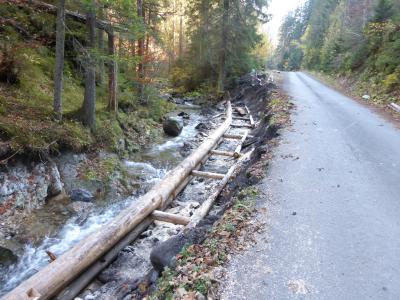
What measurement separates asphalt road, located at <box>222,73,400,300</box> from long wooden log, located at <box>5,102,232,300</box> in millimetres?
2783

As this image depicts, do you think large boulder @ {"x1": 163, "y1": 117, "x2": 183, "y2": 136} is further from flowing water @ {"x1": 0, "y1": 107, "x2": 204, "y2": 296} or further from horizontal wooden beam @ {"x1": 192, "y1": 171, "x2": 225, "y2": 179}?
horizontal wooden beam @ {"x1": 192, "y1": 171, "x2": 225, "y2": 179}

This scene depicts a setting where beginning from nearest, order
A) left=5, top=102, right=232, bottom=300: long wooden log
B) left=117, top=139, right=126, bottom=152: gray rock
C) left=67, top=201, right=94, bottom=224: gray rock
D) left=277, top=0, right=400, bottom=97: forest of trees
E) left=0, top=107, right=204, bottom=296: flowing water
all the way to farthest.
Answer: left=5, top=102, right=232, bottom=300: long wooden log, left=0, top=107, right=204, bottom=296: flowing water, left=67, top=201, right=94, bottom=224: gray rock, left=117, top=139, right=126, bottom=152: gray rock, left=277, top=0, right=400, bottom=97: forest of trees

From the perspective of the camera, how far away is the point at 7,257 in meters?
6.01

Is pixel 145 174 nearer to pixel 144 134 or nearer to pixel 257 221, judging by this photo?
pixel 144 134

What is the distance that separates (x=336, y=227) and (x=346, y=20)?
4342cm

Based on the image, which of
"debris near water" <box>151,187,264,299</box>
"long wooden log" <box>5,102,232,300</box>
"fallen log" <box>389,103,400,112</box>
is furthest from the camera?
"fallen log" <box>389,103,400,112</box>

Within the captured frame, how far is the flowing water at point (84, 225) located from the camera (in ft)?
19.2

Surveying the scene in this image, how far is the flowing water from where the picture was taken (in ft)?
19.2

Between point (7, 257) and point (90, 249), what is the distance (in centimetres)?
187

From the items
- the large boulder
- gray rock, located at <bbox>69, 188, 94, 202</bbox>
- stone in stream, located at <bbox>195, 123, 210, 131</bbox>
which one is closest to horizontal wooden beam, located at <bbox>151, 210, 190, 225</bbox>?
gray rock, located at <bbox>69, 188, 94, 202</bbox>

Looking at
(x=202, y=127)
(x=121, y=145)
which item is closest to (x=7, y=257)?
(x=121, y=145)

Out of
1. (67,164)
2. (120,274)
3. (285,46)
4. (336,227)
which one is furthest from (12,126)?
(285,46)

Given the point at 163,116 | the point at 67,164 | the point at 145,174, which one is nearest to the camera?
the point at 67,164

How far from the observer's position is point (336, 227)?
498 cm
